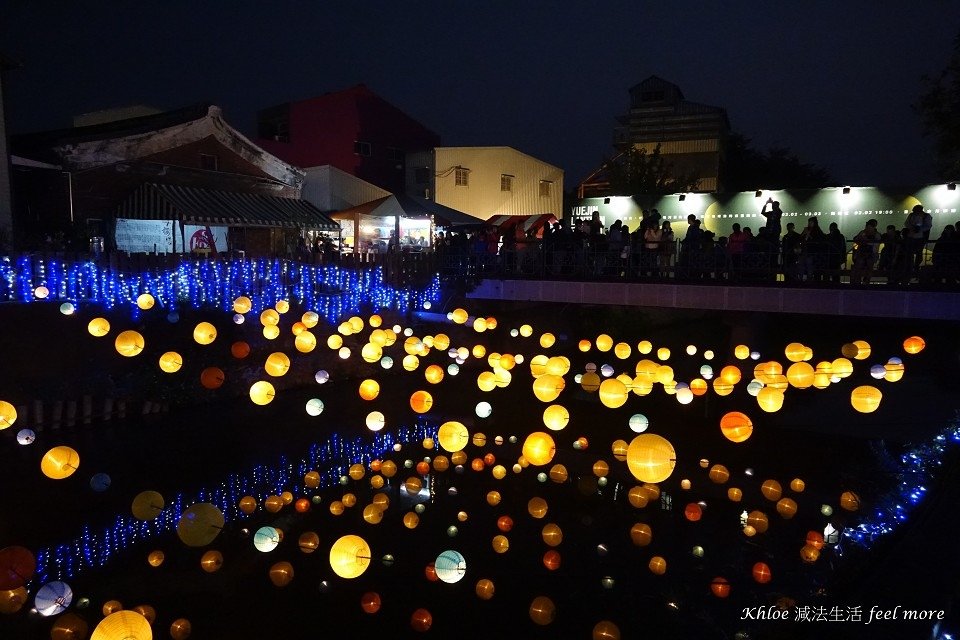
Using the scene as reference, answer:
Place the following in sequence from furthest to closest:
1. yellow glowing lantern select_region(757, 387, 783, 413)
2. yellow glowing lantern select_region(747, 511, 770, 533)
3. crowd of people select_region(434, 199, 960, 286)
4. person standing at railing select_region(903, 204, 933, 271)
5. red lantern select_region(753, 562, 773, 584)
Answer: person standing at railing select_region(903, 204, 933, 271), crowd of people select_region(434, 199, 960, 286), yellow glowing lantern select_region(747, 511, 770, 533), yellow glowing lantern select_region(757, 387, 783, 413), red lantern select_region(753, 562, 773, 584)

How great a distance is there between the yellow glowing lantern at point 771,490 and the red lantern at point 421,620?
4.72 meters

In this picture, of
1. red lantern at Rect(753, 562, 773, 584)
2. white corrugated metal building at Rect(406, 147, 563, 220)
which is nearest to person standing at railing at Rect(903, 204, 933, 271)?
red lantern at Rect(753, 562, 773, 584)

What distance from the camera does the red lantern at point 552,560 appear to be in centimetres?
607

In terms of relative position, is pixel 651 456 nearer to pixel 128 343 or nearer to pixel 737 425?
pixel 737 425

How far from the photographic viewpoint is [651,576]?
5926mm

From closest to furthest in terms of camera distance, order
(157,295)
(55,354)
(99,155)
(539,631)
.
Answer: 1. (539,631)
2. (55,354)
3. (157,295)
4. (99,155)

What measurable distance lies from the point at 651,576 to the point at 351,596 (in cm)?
279

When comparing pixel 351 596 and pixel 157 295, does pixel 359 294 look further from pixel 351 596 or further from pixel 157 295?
pixel 351 596

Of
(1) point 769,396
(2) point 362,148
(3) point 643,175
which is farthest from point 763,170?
(1) point 769,396

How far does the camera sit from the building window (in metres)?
22.9

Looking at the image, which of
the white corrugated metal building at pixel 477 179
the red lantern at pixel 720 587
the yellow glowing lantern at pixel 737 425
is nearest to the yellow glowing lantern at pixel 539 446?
the yellow glowing lantern at pixel 737 425

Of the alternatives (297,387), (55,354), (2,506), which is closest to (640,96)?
(297,387)

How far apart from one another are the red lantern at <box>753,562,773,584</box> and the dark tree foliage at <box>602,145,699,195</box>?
16616 millimetres

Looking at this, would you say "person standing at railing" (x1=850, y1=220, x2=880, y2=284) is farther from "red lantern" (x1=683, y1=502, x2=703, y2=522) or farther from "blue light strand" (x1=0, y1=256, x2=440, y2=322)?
"blue light strand" (x1=0, y1=256, x2=440, y2=322)
